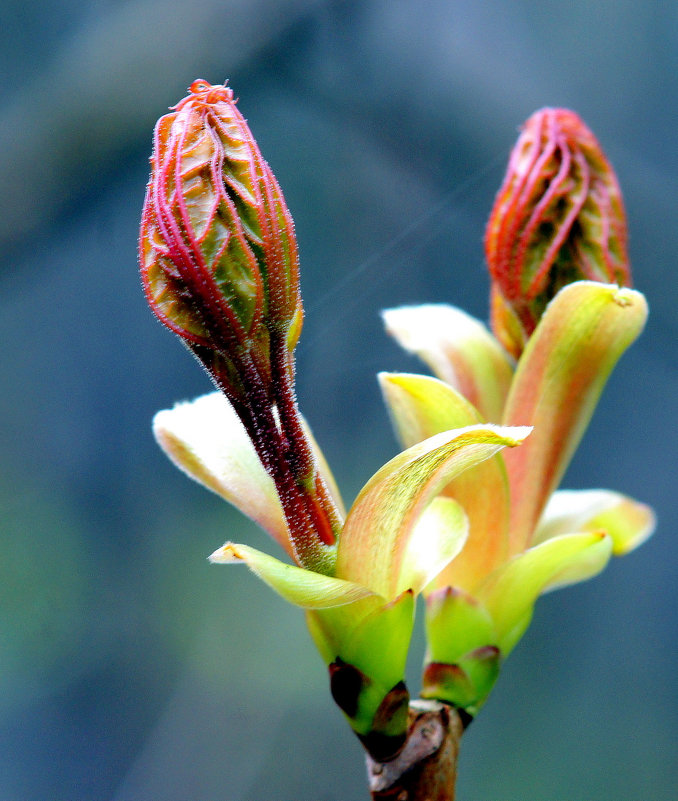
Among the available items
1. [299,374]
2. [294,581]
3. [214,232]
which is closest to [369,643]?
[294,581]

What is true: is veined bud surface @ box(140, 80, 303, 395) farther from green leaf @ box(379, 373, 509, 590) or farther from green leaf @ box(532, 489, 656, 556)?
green leaf @ box(532, 489, 656, 556)

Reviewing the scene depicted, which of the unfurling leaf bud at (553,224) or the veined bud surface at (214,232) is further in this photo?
the unfurling leaf bud at (553,224)

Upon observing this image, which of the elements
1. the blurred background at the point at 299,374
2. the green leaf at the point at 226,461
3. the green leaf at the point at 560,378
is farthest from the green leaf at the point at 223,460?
the blurred background at the point at 299,374

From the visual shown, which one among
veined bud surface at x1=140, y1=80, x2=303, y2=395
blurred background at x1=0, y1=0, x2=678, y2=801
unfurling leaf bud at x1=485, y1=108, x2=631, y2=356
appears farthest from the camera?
blurred background at x1=0, y1=0, x2=678, y2=801

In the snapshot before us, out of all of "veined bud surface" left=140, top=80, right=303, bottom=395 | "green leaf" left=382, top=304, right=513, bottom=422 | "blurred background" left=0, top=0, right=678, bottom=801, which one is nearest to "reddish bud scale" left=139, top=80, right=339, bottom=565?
"veined bud surface" left=140, top=80, right=303, bottom=395

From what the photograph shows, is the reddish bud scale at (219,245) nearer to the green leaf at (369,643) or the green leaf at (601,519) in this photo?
the green leaf at (369,643)

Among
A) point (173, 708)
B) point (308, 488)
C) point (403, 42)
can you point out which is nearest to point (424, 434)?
point (308, 488)

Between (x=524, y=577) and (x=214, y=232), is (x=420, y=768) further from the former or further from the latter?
(x=214, y=232)
